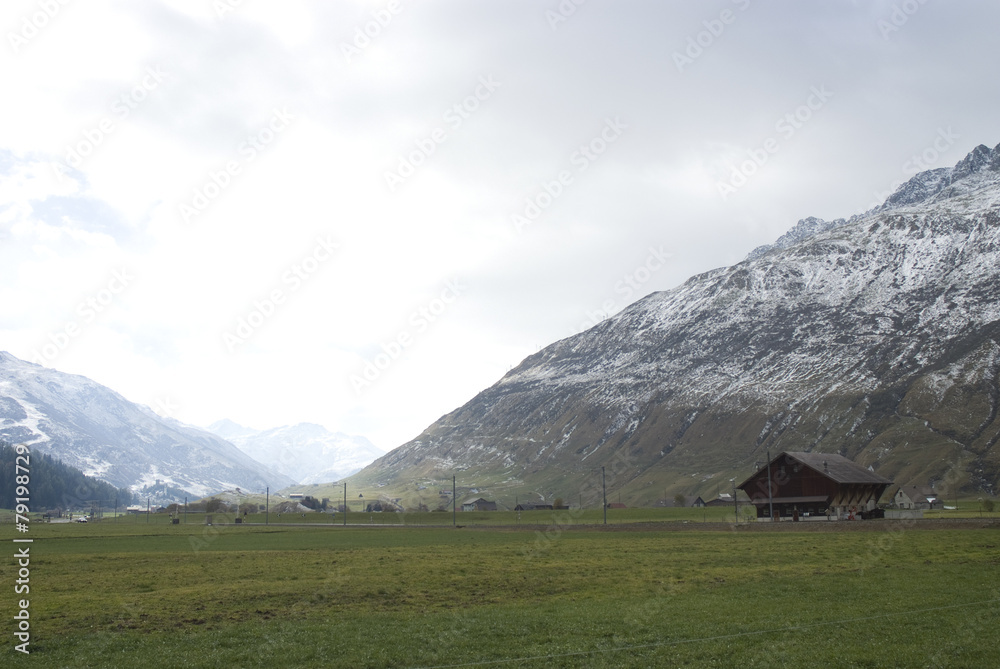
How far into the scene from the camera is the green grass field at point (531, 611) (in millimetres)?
24609

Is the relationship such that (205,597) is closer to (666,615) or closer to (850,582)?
(666,615)

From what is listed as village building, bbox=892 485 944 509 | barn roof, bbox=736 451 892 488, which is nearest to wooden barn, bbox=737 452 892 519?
barn roof, bbox=736 451 892 488

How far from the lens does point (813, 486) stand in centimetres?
12119

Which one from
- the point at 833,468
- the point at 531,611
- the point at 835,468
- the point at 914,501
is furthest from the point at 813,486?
the point at 531,611

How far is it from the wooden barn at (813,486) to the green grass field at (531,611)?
225ft

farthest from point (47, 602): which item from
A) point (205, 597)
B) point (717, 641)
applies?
point (717, 641)

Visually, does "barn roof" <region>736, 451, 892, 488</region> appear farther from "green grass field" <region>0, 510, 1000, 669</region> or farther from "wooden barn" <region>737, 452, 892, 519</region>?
"green grass field" <region>0, 510, 1000, 669</region>

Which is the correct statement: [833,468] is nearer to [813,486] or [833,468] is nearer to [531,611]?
[813,486]

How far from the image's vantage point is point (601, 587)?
39.4m

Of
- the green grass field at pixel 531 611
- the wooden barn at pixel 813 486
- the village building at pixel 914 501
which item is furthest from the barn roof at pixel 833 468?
the green grass field at pixel 531 611

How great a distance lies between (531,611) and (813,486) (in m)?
104

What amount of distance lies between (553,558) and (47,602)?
1315 inches

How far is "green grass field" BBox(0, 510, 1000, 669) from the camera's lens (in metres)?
24.6

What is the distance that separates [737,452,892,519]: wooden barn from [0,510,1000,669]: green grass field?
68478 mm
